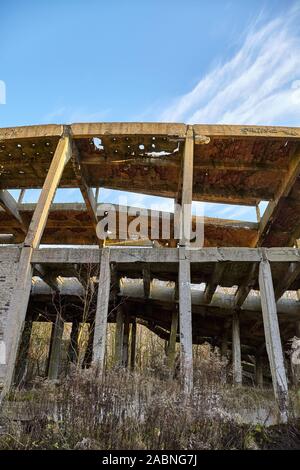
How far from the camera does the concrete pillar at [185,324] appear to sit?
19.8ft

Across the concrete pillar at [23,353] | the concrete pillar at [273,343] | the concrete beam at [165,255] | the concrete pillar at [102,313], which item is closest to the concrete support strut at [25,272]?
the concrete beam at [165,255]

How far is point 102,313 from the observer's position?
7457mm

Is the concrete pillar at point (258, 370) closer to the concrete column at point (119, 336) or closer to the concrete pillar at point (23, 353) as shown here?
the concrete column at point (119, 336)

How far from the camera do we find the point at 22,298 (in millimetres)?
7516

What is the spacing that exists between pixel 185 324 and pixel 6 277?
3.87m

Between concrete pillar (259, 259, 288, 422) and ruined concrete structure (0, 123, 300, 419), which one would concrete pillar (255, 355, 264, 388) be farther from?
concrete pillar (259, 259, 288, 422)

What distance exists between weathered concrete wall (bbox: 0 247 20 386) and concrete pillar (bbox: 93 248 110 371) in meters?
1.80

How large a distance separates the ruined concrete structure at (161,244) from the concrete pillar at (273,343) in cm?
2

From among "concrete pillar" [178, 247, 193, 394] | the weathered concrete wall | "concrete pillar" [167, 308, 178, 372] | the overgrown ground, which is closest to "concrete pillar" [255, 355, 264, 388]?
"concrete pillar" [167, 308, 178, 372]

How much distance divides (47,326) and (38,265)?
43.7ft

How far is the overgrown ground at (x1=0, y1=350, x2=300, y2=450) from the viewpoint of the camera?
14.4 feet
